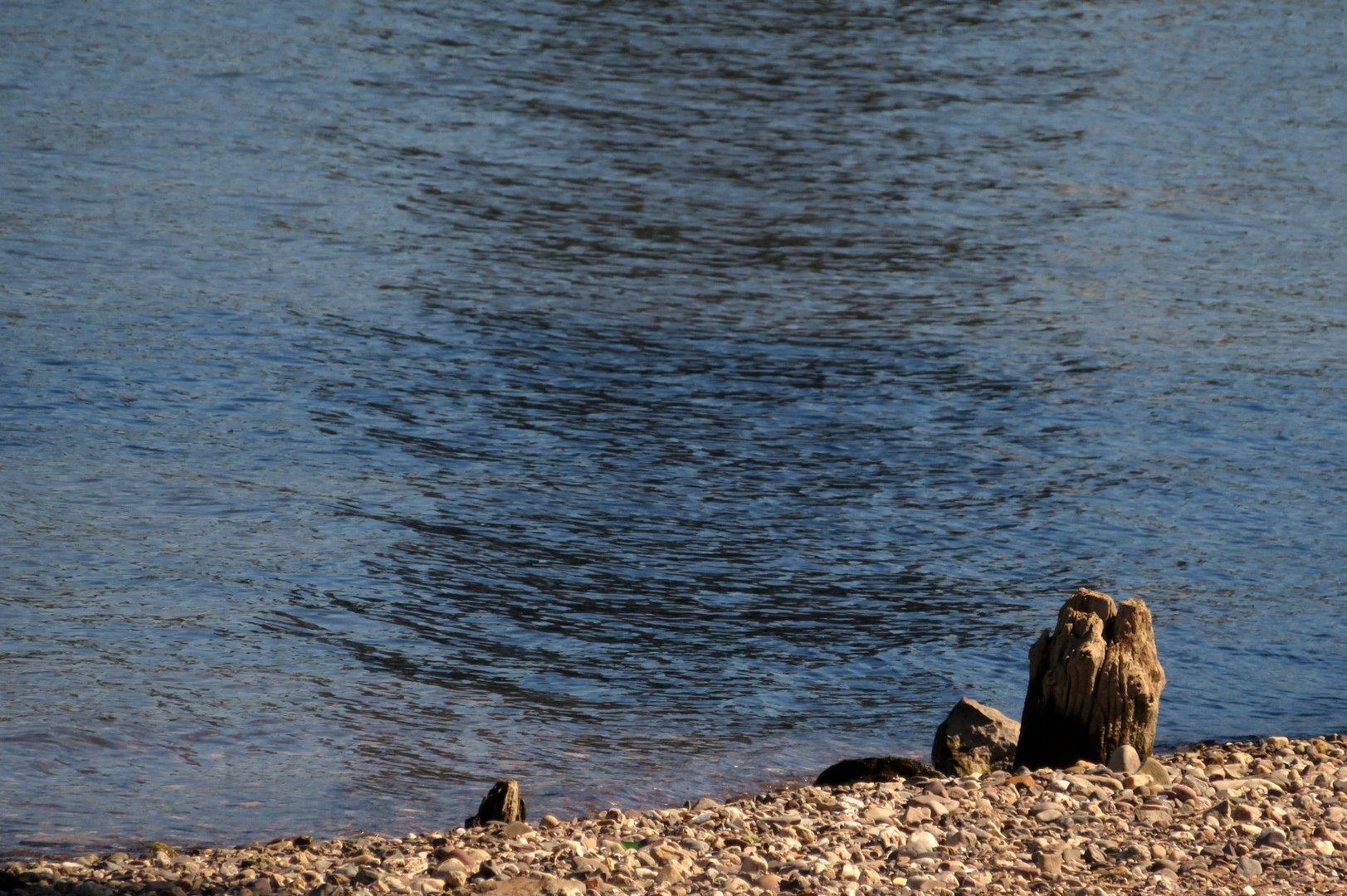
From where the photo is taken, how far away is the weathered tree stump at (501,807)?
687 cm

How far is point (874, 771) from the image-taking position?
24.3 ft

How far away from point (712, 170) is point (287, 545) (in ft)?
30.1

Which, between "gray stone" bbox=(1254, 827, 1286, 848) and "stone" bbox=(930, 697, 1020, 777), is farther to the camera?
"stone" bbox=(930, 697, 1020, 777)

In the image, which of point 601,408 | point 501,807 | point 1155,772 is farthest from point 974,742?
point 601,408

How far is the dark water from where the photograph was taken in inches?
328

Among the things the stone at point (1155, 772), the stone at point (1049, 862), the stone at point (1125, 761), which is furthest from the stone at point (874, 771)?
the stone at point (1049, 862)

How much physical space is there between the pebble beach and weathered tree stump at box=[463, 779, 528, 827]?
0.10 m

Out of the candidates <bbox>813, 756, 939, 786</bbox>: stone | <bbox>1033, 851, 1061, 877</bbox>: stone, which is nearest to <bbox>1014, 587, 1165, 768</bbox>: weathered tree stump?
<bbox>813, 756, 939, 786</bbox>: stone

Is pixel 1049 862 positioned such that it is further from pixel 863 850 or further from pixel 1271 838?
pixel 1271 838

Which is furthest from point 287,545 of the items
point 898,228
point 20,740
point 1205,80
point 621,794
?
point 1205,80

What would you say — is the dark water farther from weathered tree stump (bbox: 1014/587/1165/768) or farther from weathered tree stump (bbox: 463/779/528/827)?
weathered tree stump (bbox: 1014/587/1165/768)

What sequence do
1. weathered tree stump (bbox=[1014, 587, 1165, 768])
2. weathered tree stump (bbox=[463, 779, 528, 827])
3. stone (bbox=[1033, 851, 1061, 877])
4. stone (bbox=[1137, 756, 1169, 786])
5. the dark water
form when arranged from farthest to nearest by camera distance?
the dark water, weathered tree stump (bbox=[1014, 587, 1165, 768]), stone (bbox=[1137, 756, 1169, 786]), weathered tree stump (bbox=[463, 779, 528, 827]), stone (bbox=[1033, 851, 1061, 877])

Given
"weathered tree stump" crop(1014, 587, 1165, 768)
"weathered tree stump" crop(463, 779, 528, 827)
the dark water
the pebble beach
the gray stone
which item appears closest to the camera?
the pebble beach

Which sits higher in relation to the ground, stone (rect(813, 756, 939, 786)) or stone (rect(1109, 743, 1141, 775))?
stone (rect(1109, 743, 1141, 775))
